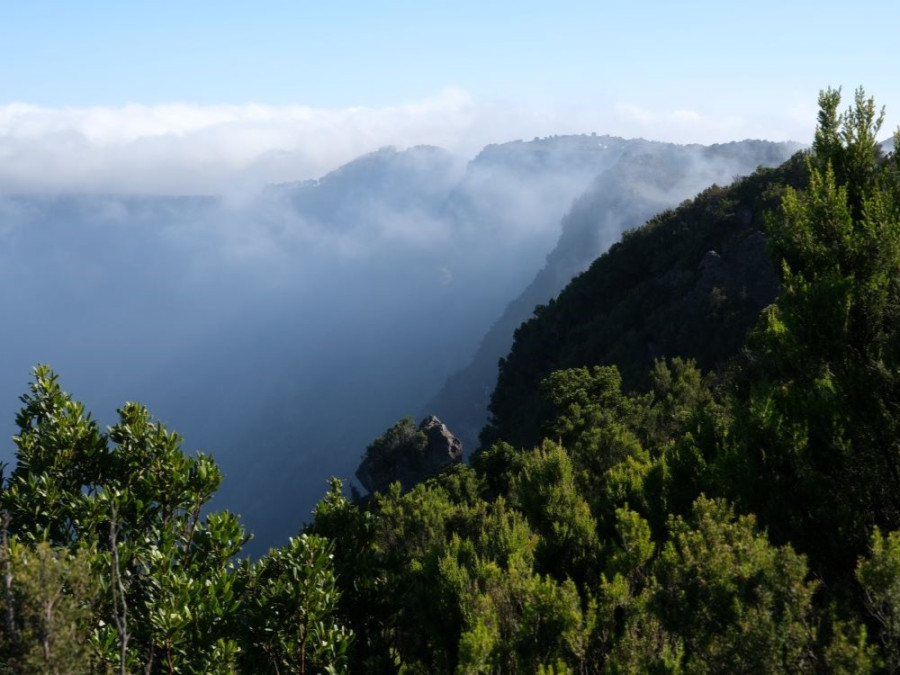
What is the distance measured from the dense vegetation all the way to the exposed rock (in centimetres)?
5367

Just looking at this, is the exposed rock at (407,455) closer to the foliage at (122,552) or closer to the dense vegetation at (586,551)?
the dense vegetation at (586,551)

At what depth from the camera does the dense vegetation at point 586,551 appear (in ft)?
33.6

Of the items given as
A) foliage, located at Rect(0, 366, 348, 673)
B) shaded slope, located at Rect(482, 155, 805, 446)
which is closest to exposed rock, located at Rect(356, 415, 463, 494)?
shaded slope, located at Rect(482, 155, 805, 446)

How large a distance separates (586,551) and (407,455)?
2335 inches

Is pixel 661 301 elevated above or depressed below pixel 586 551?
above

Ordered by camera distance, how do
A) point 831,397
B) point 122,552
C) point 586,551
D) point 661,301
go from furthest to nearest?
point 661,301, point 586,551, point 831,397, point 122,552

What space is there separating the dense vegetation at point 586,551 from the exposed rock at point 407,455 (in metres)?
53.7

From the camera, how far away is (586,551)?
20.2m

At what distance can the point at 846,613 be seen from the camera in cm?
1155

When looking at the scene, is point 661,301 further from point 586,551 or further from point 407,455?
point 586,551

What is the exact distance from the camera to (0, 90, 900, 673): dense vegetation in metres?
10.2

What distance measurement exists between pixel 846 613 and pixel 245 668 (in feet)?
38.7

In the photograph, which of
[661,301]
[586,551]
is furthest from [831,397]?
[661,301]

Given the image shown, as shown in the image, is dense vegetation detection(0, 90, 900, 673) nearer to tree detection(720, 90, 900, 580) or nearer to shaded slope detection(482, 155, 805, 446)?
tree detection(720, 90, 900, 580)
